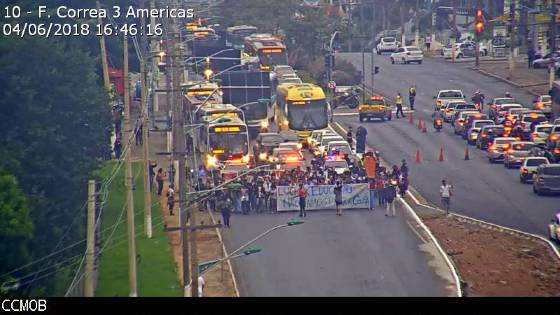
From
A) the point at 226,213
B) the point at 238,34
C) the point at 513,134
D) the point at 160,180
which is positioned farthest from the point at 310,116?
the point at 226,213

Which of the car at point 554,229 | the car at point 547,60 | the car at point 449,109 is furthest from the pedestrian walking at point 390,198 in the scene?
the car at point 547,60

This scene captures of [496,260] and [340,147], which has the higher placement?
[340,147]

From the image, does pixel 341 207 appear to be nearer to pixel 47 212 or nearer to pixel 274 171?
pixel 274 171

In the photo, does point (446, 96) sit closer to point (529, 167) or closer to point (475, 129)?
point (475, 129)

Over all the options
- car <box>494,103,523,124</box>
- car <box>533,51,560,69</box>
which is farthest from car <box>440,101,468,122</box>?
car <box>533,51,560,69</box>

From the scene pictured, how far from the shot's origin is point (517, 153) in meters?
33.8

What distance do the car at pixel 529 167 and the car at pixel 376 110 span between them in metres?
10.6

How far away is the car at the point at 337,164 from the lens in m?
34.2

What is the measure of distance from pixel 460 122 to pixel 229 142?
6687mm

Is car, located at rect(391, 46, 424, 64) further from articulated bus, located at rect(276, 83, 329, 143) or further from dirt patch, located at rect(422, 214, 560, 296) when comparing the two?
dirt patch, located at rect(422, 214, 560, 296)

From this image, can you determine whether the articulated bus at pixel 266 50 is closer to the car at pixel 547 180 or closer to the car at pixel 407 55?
the car at pixel 407 55

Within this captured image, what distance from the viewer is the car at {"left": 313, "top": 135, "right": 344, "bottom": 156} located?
3788 cm
